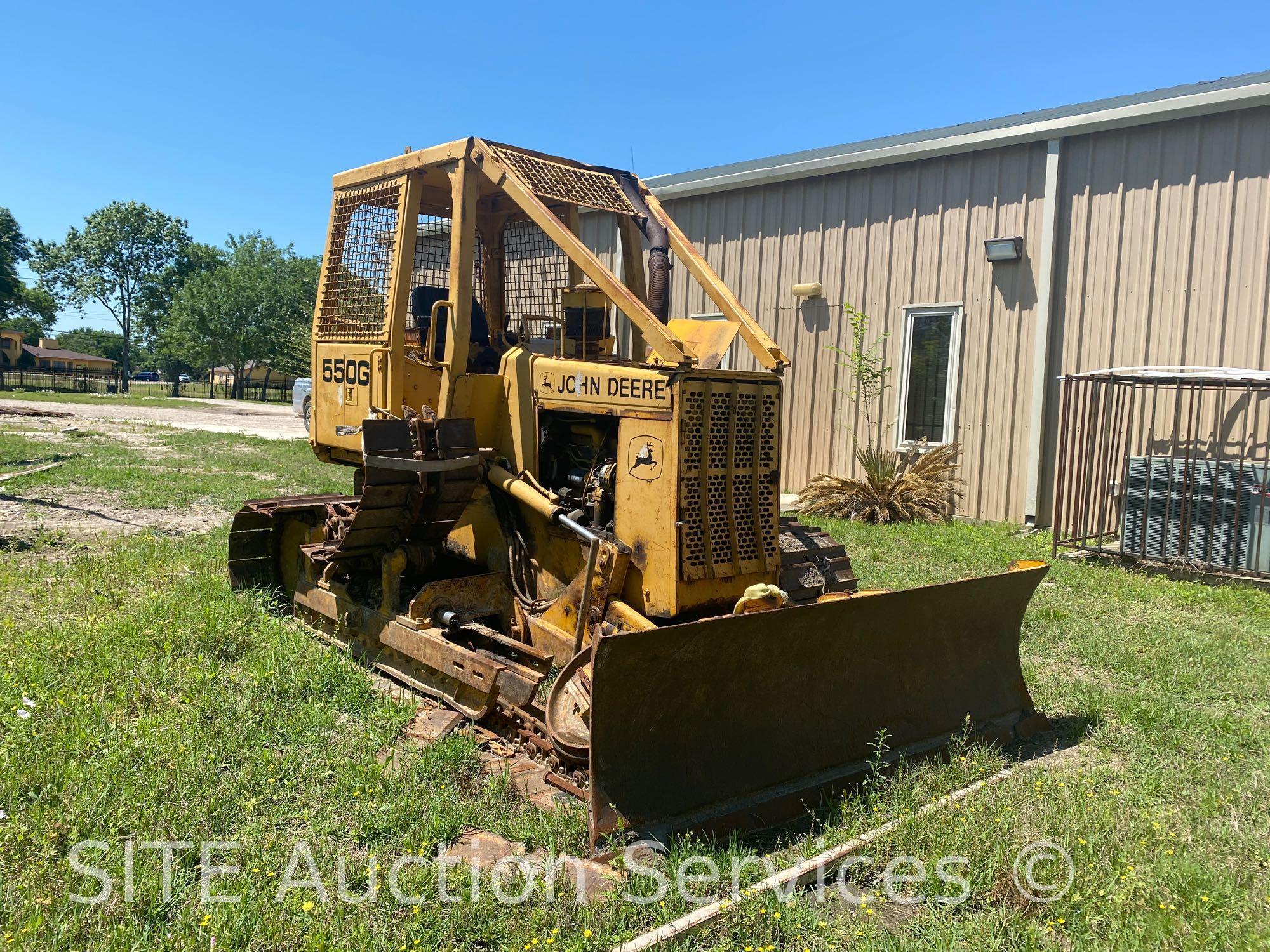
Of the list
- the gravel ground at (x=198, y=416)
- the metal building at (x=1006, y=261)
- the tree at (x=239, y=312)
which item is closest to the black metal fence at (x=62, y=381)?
the tree at (x=239, y=312)

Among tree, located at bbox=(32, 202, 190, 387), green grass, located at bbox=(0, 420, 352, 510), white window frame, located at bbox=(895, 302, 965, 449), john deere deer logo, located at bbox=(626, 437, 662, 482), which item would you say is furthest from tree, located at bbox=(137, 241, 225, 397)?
john deere deer logo, located at bbox=(626, 437, 662, 482)

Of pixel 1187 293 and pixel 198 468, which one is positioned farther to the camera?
pixel 198 468

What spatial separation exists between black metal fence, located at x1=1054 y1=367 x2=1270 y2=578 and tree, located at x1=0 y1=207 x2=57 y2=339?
56980 millimetres

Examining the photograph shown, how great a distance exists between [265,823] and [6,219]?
67407 millimetres

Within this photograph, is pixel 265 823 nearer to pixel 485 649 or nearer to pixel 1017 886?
pixel 485 649

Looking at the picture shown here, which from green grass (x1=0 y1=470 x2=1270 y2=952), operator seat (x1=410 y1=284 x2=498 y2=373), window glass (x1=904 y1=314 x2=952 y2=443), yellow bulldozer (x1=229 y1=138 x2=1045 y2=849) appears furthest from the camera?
window glass (x1=904 y1=314 x2=952 y2=443)

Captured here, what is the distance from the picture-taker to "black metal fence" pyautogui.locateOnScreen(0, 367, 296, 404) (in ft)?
169

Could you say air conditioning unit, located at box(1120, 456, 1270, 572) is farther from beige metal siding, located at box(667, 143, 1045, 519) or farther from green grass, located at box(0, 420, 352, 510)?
green grass, located at box(0, 420, 352, 510)

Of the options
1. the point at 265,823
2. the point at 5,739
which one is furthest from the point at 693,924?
the point at 5,739

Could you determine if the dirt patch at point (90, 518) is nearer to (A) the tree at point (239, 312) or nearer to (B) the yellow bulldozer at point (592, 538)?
(B) the yellow bulldozer at point (592, 538)

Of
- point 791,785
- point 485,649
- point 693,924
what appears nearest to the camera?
point 693,924

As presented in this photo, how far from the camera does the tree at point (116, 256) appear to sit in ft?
228

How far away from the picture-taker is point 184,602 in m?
6.07

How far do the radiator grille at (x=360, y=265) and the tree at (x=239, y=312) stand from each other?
47815 mm
